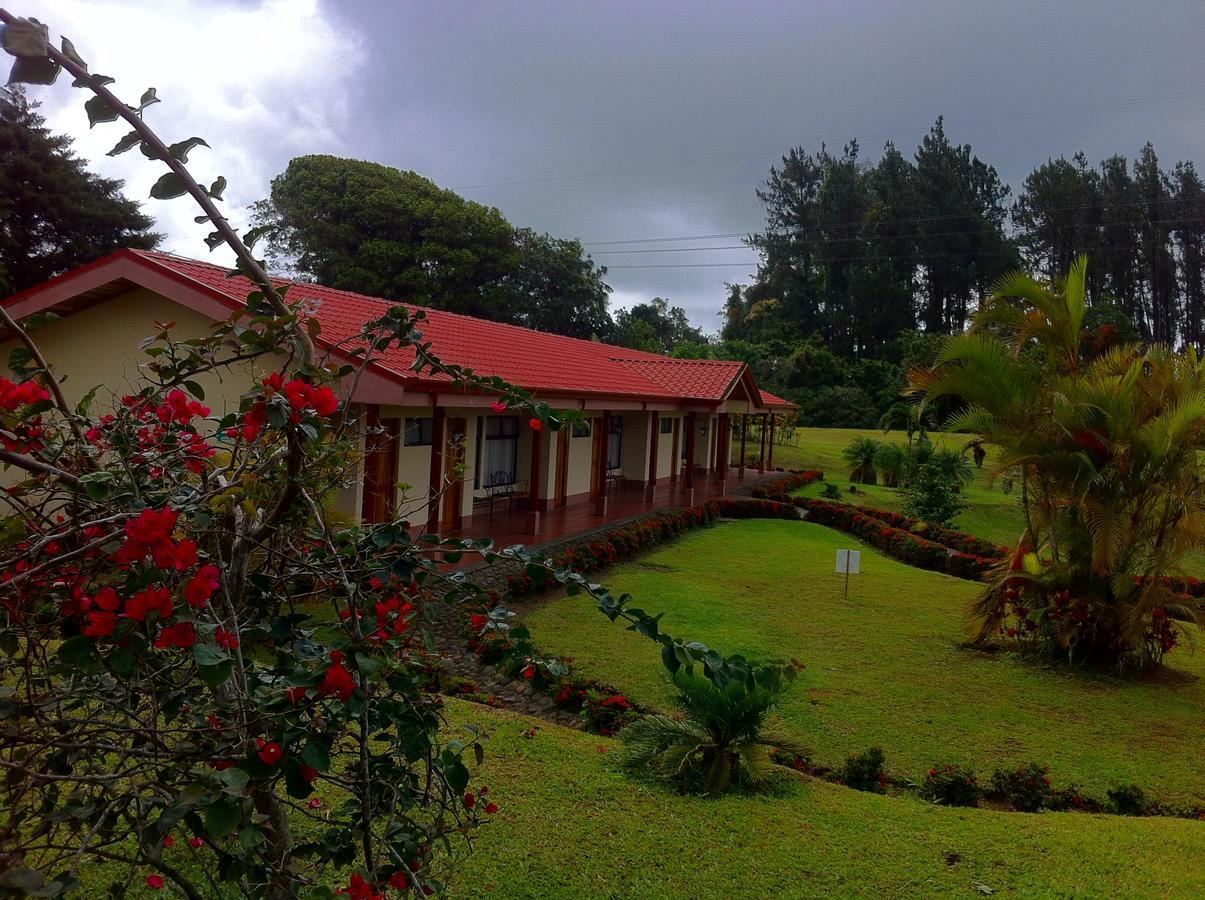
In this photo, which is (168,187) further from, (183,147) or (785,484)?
(785,484)

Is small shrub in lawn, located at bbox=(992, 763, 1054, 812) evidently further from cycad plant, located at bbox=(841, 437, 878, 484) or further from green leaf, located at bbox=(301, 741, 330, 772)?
cycad plant, located at bbox=(841, 437, 878, 484)

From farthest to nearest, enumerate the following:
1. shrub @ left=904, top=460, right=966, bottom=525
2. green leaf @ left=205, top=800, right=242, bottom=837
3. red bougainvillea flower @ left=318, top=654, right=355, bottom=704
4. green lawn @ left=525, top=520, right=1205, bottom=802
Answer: shrub @ left=904, top=460, right=966, bottom=525
green lawn @ left=525, top=520, right=1205, bottom=802
red bougainvillea flower @ left=318, top=654, right=355, bottom=704
green leaf @ left=205, top=800, right=242, bottom=837

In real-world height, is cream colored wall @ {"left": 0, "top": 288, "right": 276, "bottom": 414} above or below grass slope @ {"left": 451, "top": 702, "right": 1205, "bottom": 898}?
above

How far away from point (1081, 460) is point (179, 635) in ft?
30.7

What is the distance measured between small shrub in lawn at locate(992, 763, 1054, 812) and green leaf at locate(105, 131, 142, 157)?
630cm

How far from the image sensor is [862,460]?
27922 mm

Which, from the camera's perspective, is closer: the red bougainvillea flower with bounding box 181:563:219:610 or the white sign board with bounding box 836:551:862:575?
the red bougainvillea flower with bounding box 181:563:219:610

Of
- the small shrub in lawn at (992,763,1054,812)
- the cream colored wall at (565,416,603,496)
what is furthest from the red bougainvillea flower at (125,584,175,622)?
the cream colored wall at (565,416,603,496)

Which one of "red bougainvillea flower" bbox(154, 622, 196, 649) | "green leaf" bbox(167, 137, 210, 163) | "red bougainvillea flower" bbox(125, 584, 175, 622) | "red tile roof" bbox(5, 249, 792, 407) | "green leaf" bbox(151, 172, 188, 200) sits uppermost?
"red tile roof" bbox(5, 249, 792, 407)

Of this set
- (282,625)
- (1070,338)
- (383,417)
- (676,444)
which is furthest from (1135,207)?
(282,625)

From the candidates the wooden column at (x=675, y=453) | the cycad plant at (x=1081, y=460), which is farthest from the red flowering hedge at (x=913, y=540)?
the wooden column at (x=675, y=453)

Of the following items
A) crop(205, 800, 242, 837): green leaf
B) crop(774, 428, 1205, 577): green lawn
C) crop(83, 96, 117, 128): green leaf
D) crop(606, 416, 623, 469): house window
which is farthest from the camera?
crop(606, 416, 623, 469): house window

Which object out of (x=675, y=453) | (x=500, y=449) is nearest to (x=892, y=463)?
(x=675, y=453)

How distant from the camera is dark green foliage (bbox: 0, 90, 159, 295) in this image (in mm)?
24406
